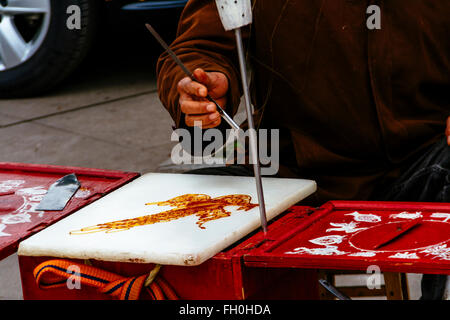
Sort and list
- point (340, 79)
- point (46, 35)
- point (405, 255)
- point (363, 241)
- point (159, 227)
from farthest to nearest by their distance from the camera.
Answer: point (46, 35), point (340, 79), point (159, 227), point (363, 241), point (405, 255)

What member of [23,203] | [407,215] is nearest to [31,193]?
[23,203]

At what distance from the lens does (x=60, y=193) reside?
157 cm

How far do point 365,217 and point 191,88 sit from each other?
0.43 meters

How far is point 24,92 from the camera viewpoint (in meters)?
4.40

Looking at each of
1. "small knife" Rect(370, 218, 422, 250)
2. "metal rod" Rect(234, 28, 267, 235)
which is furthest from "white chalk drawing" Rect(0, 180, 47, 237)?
"small knife" Rect(370, 218, 422, 250)

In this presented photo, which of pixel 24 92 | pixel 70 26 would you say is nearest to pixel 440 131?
pixel 70 26

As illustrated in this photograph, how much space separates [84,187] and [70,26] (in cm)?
255

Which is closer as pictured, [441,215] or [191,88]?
[441,215]

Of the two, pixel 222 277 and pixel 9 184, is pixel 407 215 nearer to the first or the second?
pixel 222 277

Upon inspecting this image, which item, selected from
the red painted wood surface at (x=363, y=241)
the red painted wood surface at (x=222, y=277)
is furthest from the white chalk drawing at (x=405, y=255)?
the red painted wood surface at (x=222, y=277)

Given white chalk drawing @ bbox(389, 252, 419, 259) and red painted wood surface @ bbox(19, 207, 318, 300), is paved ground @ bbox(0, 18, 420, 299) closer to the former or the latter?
red painted wood surface @ bbox(19, 207, 318, 300)

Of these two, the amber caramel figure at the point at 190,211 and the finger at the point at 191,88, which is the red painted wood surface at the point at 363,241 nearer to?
the amber caramel figure at the point at 190,211

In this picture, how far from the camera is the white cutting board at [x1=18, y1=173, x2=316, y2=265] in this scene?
1238 millimetres

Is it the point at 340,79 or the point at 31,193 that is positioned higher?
the point at 340,79
